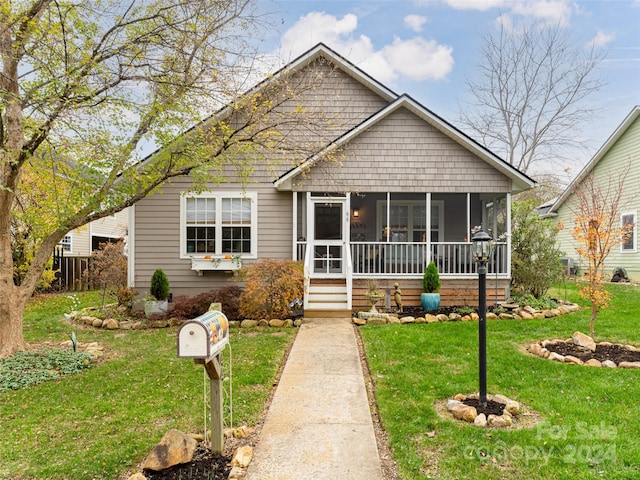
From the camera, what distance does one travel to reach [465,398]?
4441 mm

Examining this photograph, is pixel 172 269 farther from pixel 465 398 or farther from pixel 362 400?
pixel 465 398

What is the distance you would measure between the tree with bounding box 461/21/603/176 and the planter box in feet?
64.7

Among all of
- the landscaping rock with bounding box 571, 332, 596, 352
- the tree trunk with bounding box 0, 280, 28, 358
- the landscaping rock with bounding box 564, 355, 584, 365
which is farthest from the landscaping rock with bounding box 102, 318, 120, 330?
the landscaping rock with bounding box 571, 332, 596, 352

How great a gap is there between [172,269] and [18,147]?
5.11 meters

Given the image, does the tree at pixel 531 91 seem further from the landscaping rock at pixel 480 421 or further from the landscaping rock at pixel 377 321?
the landscaping rock at pixel 480 421

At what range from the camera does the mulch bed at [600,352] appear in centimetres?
580

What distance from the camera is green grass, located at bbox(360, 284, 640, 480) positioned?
3.16m

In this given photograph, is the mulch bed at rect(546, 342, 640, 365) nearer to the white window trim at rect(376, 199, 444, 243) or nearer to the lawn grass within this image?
the lawn grass

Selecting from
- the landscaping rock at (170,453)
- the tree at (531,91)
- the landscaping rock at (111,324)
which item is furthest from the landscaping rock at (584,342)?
the tree at (531,91)

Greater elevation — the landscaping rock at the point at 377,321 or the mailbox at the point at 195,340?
the mailbox at the point at 195,340

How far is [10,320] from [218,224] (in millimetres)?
5176

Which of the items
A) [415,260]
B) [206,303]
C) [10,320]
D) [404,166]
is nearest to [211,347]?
[10,320]

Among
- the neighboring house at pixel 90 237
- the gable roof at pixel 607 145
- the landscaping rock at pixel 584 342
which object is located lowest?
the landscaping rock at pixel 584 342

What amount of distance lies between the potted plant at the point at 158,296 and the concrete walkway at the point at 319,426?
491 cm
